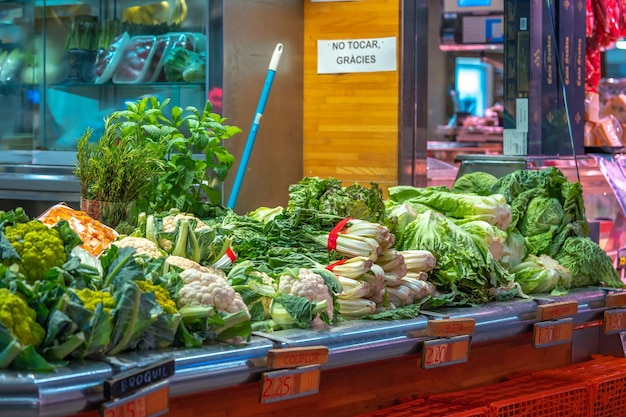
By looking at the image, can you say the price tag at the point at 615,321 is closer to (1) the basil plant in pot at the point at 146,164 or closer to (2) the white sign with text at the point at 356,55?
(1) the basil plant in pot at the point at 146,164

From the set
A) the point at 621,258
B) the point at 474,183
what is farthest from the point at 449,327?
the point at 621,258

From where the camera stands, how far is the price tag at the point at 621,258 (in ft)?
19.6

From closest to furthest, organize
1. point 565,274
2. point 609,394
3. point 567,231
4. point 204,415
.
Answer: point 204,415, point 609,394, point 565,274, point 567,231

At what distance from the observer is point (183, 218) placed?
3189mm

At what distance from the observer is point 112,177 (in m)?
3.50

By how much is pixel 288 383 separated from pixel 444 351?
74cm

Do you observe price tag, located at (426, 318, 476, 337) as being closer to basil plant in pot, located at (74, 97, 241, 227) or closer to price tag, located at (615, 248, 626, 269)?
basil plant in pot, located at (74, 97, 241, 227)

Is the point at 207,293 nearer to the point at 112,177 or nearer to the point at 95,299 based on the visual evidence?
the point at 95,299

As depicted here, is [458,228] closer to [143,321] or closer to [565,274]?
[565,274]

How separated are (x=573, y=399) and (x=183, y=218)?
1.57 m

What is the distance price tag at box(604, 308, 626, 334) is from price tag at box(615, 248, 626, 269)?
1.92 meters

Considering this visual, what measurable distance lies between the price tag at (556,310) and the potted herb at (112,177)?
1.51 metres

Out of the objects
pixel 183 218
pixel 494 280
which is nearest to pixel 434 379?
pixel 494 280

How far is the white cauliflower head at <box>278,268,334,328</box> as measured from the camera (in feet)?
9.55
